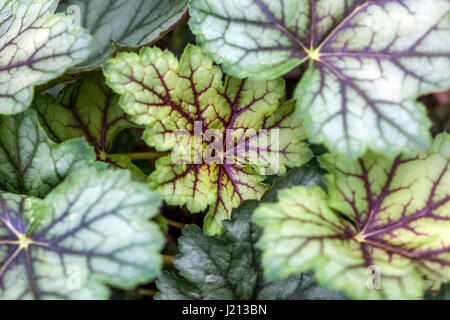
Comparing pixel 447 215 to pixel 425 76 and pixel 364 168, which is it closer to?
pixel 364 168

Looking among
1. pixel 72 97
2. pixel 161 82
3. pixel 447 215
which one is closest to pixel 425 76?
pixel 447 215

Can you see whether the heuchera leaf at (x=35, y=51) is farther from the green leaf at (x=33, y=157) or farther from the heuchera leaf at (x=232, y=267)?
the heuchera leaf at (x=232, y=267)

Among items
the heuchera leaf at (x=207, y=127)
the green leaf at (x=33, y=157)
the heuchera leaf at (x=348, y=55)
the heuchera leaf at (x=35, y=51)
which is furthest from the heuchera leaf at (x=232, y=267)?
the heuchera leaf at (x=35, y=51)

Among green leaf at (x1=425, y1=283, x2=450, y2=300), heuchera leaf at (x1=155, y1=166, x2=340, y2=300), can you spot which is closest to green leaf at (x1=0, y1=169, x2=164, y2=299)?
heuchera leaf at (x1=155, y1=166, x2=340, y2=300)

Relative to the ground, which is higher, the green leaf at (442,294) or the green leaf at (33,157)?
the green leaf at (33,157)

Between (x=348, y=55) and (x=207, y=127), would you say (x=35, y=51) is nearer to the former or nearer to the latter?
(x=207, y=127)

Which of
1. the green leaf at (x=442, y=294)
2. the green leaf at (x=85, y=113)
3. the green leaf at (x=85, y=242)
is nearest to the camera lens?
the green leaf at (x=85, y=242)

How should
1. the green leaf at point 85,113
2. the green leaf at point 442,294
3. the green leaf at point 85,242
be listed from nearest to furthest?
the green leaf at point 85,242
the green leaf at point 442,294
the green leaf at point 85,113
